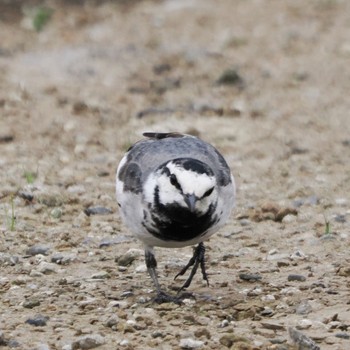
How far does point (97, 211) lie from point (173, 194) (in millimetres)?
2452

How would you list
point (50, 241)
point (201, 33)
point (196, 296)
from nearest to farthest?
point (196, 296) → point (50, 241) → point (201, 33)

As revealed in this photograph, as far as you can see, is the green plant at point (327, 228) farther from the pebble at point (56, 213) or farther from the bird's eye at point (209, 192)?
the pebble at point (56, 213)

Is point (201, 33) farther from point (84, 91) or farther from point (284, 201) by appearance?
point (284, 201)

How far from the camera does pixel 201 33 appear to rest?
13453 millimetres

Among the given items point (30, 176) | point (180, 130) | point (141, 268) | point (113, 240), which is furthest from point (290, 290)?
point (180, 130)

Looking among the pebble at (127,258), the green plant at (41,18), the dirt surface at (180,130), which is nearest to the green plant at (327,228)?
the dirt surface at (180,130)

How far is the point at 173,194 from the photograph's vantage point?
5.90 m

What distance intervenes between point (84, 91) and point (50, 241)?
4173mm

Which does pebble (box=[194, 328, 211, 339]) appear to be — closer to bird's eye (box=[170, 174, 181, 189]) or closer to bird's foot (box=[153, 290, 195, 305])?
bird's foot (box=[153, 290, 195, 305])

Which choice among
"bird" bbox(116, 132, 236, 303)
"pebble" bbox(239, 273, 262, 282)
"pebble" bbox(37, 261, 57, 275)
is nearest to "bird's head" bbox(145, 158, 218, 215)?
"bird" bbox(116, 132, 236, 303)

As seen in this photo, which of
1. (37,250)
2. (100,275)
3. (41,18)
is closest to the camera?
(100,275)

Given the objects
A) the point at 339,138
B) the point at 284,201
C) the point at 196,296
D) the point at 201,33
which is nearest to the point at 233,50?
the point at 201,33

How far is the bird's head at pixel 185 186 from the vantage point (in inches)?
228

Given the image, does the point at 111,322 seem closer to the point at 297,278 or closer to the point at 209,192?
the point at 209,192
